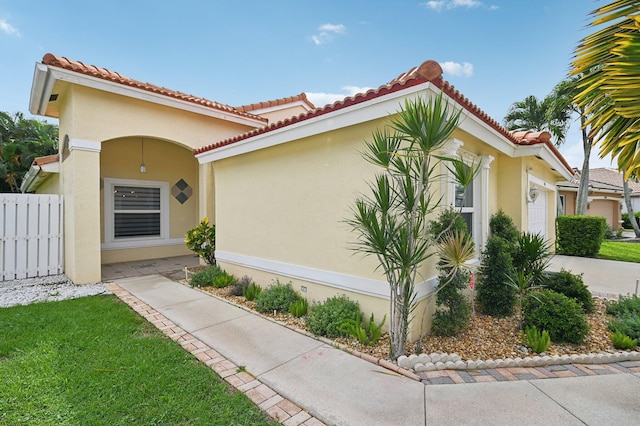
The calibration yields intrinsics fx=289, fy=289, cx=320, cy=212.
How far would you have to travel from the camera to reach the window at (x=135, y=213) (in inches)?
427

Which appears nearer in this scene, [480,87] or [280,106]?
[480,87]

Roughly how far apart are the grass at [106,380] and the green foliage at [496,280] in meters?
4.85

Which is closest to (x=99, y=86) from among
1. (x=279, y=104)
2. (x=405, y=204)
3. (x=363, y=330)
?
(x=279, y=104)

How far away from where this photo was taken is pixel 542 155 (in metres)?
7.60

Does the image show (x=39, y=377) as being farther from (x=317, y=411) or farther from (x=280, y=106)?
(x=280, y=106)

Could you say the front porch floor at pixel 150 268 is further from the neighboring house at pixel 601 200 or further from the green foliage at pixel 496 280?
the neighboring house at pixel 601 200

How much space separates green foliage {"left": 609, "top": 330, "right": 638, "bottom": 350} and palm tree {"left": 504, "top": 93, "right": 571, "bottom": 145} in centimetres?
1744

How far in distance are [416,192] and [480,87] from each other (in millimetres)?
7952

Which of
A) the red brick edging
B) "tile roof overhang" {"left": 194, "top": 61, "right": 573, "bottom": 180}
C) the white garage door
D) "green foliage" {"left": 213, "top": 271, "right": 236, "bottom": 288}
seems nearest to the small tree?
"tile roof overhang" {"left": 194, "top": 61, "right": 573, "bottom": 180}

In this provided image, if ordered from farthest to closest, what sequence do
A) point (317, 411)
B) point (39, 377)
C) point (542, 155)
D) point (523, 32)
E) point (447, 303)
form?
point (523, 32), point (542, 155), point (447, 303), point (39, 377), point (317, 411)

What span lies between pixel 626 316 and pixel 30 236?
1425 centimetres

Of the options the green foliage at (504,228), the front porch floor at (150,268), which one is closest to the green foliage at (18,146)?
the front porch floor at (150,268)

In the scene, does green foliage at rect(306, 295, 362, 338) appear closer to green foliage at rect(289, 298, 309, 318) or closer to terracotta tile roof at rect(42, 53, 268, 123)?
green foliage at rect(289, 298, 309, 318)

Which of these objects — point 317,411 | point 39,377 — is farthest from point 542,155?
point 39,377
